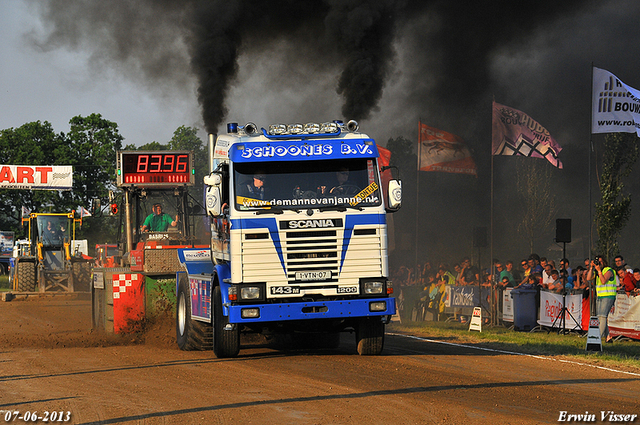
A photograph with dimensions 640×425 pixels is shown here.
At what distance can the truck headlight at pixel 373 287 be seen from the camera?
10.7 metres

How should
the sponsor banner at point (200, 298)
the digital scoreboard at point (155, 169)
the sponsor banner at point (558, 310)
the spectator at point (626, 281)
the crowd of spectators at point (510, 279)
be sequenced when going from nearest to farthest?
1. the sponsor banner at point (200, 298)
2. the spectator at point (626, 281)
3. the digital scoreboard at point (155, 169)
4. the crowd of spectators at point (510, 279)
5. the sponsor banner at point (558, 310)

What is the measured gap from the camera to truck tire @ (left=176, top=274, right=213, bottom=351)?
12.5m

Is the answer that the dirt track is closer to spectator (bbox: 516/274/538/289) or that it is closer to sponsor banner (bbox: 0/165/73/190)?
spectator (bbox: 516/274/538/289)

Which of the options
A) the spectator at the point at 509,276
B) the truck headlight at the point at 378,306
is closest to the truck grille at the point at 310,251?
the truck headlight at the point at 378,306

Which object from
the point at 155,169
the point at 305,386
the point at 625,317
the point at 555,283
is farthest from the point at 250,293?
the point at 555,283

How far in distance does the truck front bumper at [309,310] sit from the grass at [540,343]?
11.9 feet

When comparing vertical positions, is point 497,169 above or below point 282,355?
above

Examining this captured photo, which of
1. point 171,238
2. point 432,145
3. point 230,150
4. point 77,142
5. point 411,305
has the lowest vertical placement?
point 411,305

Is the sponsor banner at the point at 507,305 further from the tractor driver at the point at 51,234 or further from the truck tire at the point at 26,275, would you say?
the tractor driver at the point at 51,234

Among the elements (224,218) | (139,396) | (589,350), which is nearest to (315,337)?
(224,218)

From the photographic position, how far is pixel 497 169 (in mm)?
50469

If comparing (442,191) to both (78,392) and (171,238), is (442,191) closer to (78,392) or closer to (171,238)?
(171,238)

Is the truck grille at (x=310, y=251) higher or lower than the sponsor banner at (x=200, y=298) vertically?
higher

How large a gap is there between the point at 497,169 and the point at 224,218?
4162 cm
